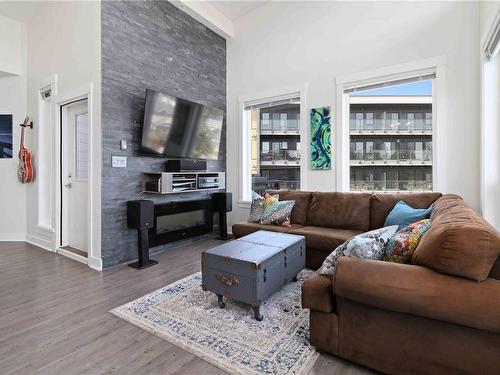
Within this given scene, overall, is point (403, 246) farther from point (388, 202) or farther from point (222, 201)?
point (222, 201)

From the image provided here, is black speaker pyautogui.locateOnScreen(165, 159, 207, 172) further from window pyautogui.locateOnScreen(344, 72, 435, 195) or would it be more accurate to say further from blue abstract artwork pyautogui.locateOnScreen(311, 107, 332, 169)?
window pyautogui.locateOnScreen(344, 72, 435, 195)

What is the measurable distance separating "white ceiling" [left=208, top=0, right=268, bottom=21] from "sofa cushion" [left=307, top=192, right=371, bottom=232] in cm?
336

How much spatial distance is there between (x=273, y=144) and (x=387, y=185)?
1.93m

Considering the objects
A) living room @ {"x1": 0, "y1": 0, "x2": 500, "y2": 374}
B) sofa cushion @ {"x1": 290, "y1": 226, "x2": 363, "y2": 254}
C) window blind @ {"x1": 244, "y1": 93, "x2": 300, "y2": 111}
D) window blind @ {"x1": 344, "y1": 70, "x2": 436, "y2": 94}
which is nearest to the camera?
living room @ {"x1": 0, "y1": 0, "x2": 500, "y2": 374}

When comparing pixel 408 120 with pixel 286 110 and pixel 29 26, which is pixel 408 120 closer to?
pixel 286 110

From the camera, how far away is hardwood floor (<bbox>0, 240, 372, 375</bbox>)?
1632 millimetres

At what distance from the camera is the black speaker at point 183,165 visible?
3992 millimetres

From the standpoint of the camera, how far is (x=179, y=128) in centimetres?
411

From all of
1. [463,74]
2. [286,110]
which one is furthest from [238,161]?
[463,74]

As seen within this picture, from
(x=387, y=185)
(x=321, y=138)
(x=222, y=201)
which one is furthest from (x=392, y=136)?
(x=222, y=201)

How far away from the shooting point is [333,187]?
4035 millimetres

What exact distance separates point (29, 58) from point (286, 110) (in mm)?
4412

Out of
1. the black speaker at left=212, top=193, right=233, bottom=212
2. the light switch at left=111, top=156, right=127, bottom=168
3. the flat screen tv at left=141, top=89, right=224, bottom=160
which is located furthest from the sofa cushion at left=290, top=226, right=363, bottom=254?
the light switch at left=111, top=156, right=127, bottom=168

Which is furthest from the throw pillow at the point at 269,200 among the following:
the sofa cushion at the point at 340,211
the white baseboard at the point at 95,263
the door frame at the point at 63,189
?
the door frame at the point at 63,189
